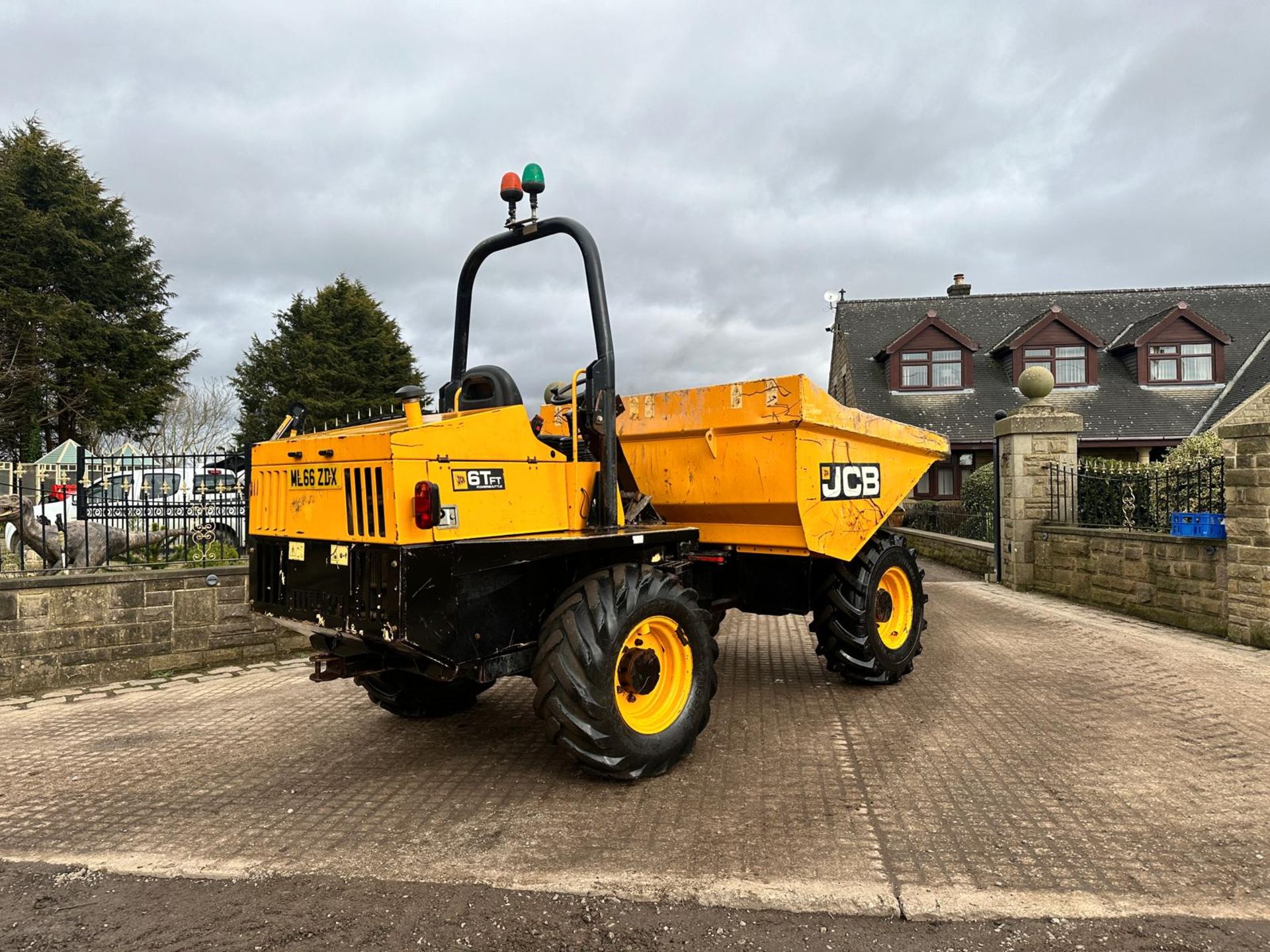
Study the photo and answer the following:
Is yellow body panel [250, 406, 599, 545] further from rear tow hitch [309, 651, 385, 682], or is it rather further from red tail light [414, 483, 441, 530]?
rear tow hitch [309, 651, 385, 682]

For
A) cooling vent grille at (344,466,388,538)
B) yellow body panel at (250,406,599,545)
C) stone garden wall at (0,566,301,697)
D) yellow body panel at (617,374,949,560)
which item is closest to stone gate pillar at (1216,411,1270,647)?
yellow body panel at (617,374,949,560)

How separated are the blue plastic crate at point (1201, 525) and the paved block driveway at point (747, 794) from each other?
70.0 inches

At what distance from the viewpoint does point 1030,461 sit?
10.8 metres

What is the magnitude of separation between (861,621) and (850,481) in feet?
3.24

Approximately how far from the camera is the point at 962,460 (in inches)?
838

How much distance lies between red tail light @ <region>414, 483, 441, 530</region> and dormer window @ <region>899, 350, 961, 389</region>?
21.9m

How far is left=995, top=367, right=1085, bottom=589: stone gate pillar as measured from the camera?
10.7 meters

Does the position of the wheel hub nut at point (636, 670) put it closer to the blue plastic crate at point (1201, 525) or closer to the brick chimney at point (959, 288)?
the blue plastic crate at point (1201, 525)

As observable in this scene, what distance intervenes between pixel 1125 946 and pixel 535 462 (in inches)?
117

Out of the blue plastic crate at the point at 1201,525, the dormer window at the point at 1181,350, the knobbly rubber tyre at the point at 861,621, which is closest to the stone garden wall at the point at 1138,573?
the blue plastic crate at the point at 1201,525

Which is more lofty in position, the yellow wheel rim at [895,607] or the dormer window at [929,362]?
the dormer window at [929,362]

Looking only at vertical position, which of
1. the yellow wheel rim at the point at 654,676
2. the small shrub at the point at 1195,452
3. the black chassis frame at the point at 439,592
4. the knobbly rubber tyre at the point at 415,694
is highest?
the small shrub at the point at 1195,452

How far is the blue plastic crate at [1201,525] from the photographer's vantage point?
24.6 ft

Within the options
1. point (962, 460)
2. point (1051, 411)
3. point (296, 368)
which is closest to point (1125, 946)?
point (1051, 411)
